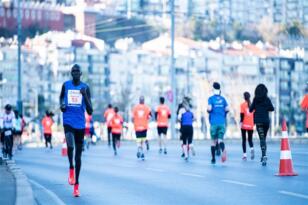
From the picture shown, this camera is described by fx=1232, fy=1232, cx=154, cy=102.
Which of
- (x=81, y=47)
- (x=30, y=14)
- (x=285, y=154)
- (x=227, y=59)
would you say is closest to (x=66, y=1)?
(x=30, y=14)

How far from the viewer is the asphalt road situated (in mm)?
16531

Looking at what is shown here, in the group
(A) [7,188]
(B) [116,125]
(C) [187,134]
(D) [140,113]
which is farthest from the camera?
(B) [116,125]

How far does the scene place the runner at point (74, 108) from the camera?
17969 millimetres

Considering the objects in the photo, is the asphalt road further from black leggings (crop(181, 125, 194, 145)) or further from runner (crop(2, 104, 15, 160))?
runner (crop(2, 104, 15, 160))

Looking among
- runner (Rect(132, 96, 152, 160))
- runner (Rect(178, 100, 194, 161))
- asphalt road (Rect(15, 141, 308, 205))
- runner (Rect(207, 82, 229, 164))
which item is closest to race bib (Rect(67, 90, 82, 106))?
asphalt road (Rect(15, 141, 308, 205))

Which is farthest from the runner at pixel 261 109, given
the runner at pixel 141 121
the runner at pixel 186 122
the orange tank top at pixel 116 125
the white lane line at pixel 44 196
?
the orange tank top at pixel 116 125

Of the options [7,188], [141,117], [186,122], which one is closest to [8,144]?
[141,117]

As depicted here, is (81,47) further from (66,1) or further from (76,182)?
(76,182)

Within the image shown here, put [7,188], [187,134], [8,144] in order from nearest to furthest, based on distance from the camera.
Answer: [7,188] → [187,134] → [8,144]

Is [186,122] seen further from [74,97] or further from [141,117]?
[74,97]

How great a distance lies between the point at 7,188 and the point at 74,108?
1.59 metres

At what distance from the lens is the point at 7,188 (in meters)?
17.5

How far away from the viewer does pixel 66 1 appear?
143000 mm

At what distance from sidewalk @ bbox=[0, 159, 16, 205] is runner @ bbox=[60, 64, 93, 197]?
0.99m
